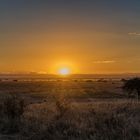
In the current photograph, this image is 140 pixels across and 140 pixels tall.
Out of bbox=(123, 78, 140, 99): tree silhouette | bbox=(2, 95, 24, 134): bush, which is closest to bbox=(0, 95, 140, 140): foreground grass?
bbox=(2, 95, 24, 134): bush

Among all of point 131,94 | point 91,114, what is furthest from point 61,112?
point 131,94

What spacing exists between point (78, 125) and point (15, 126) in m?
3.12

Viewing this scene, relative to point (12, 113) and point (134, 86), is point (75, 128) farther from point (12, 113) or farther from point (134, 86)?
point (134, 86)

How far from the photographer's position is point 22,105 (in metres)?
16.9

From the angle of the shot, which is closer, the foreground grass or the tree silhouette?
the foreground grass

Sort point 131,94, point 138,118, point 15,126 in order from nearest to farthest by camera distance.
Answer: point 138,118
point 15,126
point 131,94

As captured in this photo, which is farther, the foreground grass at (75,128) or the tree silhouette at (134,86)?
the tree silhouette at (134,86)

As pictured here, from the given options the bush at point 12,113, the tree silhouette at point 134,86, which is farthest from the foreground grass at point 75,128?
the tree silhouette at point 134,86

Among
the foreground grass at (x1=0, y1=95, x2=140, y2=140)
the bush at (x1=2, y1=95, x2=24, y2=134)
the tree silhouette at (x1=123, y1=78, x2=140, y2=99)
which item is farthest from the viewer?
the tree silhouette at (x1=123, y1=78, x2=140, y2=99)

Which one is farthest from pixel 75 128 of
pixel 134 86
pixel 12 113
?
pixel 134 86

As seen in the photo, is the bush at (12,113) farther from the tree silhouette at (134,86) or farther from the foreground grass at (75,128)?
the tree silhouette at (134,86)

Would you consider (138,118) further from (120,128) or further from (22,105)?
(22,105)

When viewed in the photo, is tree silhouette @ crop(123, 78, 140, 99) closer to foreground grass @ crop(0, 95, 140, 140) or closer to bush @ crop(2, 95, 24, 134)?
bush @ crop(2, 95, 24, 134)

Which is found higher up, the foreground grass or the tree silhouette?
the tree silhouette
